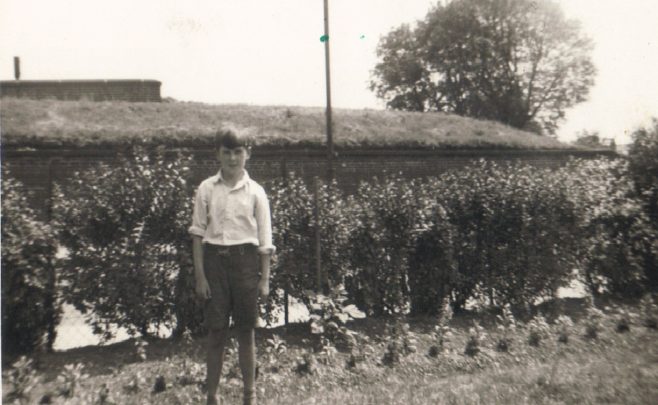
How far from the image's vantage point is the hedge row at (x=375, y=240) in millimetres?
4742

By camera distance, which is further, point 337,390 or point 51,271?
point 51,271

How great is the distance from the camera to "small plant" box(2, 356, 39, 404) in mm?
3789

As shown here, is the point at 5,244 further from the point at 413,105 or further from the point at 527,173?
the point at 413,105

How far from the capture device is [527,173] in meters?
6.68

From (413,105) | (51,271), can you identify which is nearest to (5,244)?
(51,271)

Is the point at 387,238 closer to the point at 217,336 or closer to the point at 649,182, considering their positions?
the point at 217,336

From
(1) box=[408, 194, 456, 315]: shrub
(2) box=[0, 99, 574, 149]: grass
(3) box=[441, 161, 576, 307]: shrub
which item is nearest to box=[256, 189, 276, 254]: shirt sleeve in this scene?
(1) box=[408, 194, 456, 315]: shrub

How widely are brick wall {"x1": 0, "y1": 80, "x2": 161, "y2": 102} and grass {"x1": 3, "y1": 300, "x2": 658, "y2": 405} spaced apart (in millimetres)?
21678

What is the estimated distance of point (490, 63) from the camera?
40.2 m

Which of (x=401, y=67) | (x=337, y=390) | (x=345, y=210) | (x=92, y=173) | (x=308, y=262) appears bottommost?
(x=337, y=390)

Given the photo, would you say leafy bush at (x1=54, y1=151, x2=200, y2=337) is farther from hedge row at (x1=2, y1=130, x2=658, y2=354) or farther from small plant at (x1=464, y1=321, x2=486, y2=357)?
small plant at (x1=464, y1=321, x2=486, y2=357)

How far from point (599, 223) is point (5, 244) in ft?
21.3

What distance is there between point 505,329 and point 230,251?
3.21 meters

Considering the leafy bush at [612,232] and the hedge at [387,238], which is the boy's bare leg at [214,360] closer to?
the hedge at [387,238]
